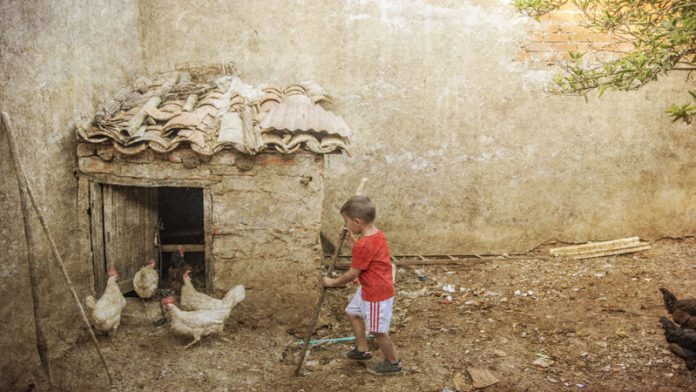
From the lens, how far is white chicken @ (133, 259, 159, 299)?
175 inches

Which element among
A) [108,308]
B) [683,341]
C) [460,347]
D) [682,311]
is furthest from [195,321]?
[682,311]

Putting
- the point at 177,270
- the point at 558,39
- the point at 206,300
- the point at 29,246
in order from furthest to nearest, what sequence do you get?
1. the point at 558,39
2. the point at 177,270
3. the point at 206,300
4. the point at 29,246

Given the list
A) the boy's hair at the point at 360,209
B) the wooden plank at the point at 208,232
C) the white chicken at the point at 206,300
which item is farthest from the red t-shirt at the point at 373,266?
the wooden plank at the point at 208,232

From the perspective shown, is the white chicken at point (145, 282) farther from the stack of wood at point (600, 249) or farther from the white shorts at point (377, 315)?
the stack of wood at point (600, 249)

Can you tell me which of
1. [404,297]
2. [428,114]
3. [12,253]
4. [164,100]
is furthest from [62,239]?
[428,114]

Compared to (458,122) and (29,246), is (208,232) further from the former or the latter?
(458,122)

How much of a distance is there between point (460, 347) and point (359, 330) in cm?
106

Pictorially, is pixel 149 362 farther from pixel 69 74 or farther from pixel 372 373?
pixel 69 74

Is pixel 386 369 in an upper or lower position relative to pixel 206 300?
lower

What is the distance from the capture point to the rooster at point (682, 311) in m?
3.90

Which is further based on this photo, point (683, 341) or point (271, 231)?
point (271, 231)

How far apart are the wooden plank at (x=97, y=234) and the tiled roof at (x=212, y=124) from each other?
53 centimetres

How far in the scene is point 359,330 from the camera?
3955 mm

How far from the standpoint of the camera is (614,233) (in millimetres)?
6719
